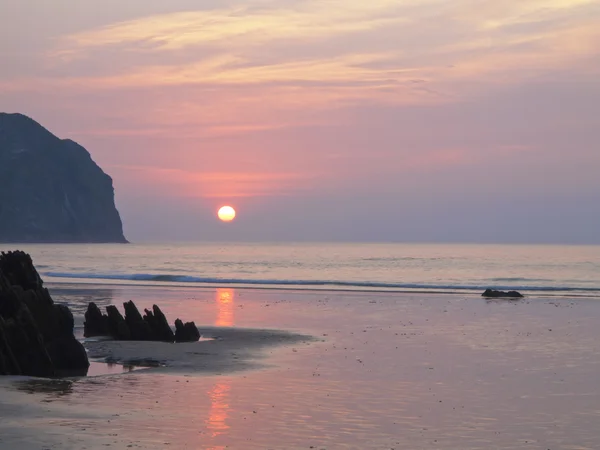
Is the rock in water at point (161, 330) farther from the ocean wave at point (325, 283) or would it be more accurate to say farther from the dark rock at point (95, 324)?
the ocean wave at point (325, 283)

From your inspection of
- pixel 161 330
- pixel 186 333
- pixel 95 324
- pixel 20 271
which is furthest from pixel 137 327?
pixel 20 271

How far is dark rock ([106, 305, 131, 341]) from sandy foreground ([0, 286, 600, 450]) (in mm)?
2005

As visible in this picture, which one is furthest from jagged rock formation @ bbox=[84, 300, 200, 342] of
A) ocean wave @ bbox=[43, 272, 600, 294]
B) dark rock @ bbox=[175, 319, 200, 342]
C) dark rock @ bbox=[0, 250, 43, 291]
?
ocean wave @ bbox=[43, 272, 600, 294]

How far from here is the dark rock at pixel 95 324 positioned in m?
36.5

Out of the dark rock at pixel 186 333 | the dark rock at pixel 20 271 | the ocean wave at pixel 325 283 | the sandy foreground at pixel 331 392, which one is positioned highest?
the ocean wave at pixel 325 283

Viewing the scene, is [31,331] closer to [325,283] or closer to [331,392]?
[331,392]

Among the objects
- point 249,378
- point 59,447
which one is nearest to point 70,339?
point 249,378

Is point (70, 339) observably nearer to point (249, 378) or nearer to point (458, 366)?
point (249, 378)

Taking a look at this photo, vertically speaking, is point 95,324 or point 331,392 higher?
point 95,324

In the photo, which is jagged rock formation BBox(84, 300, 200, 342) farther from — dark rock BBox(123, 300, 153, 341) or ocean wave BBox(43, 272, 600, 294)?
ocean wave BBox(43, 272, 600, 294)

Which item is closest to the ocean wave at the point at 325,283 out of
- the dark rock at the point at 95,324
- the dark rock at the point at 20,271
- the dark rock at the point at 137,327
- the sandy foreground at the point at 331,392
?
the sandy foreground at the point at 331,392

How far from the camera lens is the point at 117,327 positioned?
3578 cm

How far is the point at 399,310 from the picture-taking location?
52938 millimetres

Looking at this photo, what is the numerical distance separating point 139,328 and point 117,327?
0.88 metres
